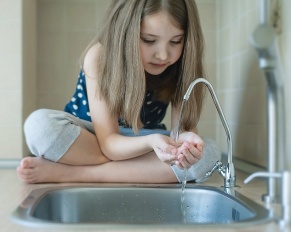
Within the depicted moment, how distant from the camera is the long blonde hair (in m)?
1.34

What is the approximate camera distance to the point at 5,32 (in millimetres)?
1779

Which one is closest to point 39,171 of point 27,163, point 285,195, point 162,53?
point 27,163

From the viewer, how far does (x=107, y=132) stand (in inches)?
54.8

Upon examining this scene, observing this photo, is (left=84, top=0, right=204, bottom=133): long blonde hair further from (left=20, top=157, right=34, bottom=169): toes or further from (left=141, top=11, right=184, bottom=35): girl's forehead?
(left=20, top=157, right=34, bottom=169): toes

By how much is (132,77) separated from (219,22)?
81cm

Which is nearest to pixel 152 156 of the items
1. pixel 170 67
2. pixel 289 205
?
pixel 170 67

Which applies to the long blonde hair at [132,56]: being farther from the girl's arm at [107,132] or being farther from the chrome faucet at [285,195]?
the chrome faucet at [285,195]

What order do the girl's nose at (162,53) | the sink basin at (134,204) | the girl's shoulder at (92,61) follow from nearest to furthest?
the sink basin at (134,204) → the girl's nose at (162,53) → the girl's shoulder at (92,61)

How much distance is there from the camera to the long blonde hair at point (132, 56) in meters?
1.34

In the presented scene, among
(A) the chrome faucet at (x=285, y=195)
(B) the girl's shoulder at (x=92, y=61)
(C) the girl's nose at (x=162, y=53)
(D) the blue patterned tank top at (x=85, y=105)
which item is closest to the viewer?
(A) the chrome faucet at (x=285, y=195)

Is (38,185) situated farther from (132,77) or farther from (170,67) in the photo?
(170,67)

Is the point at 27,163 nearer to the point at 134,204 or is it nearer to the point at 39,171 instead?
the point at 39,171

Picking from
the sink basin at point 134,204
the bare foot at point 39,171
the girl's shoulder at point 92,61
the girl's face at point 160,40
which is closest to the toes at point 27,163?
the bare foot at point 39,171

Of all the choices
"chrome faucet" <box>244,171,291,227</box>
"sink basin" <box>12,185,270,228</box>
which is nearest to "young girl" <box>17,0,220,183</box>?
"sink basin" <box>12,185,270,228</box>
